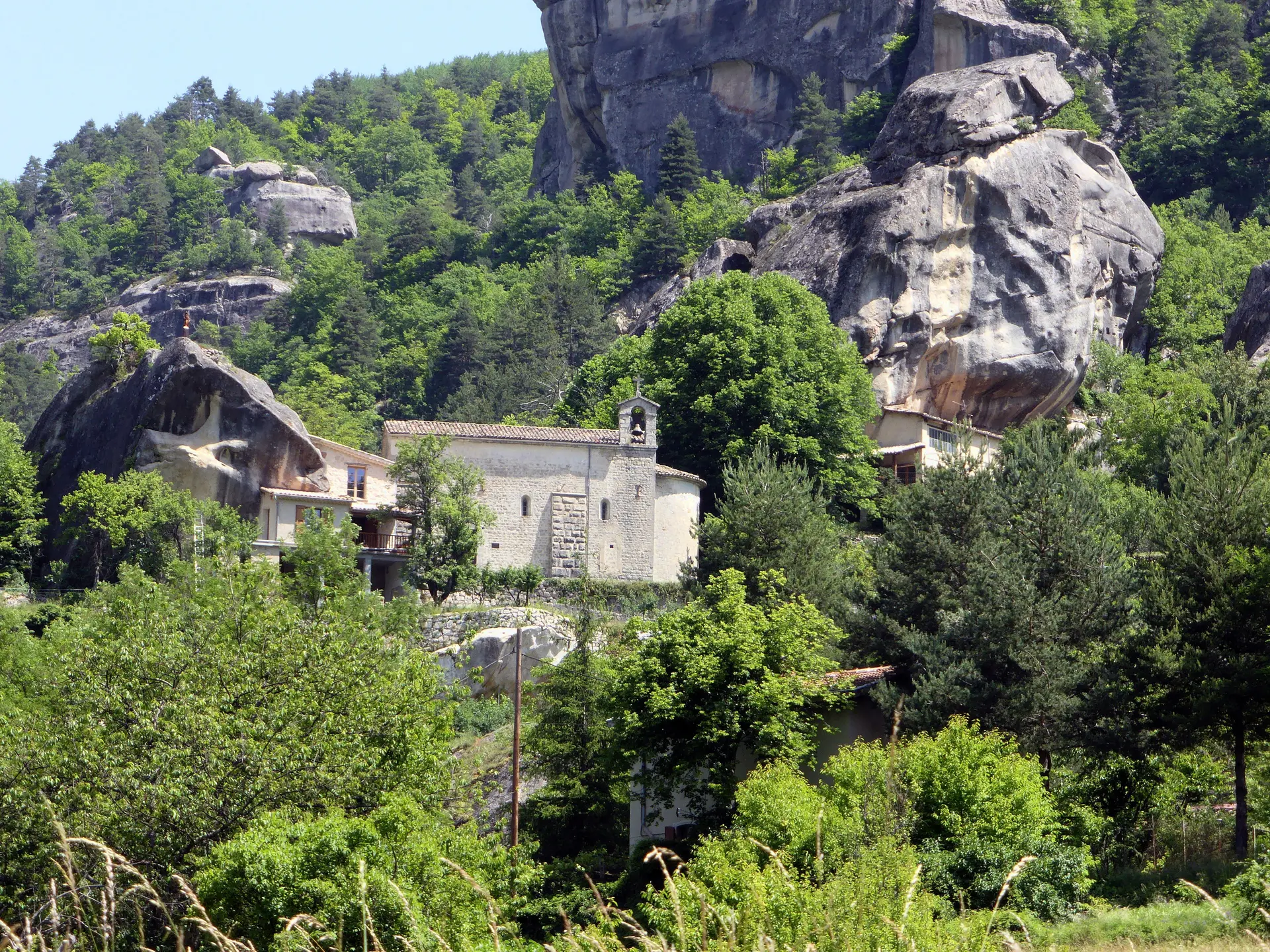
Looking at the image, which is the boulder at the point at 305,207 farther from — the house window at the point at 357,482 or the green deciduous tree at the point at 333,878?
the green deciduous tree at the point at 333,878

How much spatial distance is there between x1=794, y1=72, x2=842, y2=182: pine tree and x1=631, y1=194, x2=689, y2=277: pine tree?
7534 mm

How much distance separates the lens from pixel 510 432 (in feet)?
158

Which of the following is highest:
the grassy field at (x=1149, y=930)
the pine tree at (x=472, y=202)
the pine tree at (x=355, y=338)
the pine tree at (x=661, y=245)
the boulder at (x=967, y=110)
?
the pine tree at (x=472, y=202)

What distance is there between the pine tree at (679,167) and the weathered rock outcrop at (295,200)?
37.0m

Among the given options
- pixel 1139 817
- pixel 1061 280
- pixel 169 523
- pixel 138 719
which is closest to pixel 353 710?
pixel 138 719

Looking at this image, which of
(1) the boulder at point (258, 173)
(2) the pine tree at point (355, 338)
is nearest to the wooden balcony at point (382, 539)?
(2) the pine tree at point (355, 338)

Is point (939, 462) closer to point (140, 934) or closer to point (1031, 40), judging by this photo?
point (140, 934)

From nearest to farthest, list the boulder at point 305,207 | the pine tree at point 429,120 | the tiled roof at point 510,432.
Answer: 1. the tiled roof at point 510,432
2. the boulder at point 305,207
3. the pine tree at point 429,120

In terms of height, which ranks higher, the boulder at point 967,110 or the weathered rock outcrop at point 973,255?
the boulder at point 967,110

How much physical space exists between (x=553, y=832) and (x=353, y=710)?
7.73m

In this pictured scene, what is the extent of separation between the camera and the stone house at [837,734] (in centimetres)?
3058

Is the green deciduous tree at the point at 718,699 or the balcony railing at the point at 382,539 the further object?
the balcony railing at the point at 382,539

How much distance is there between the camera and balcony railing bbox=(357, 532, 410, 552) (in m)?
48.8

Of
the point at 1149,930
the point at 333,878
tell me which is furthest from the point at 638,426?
the point at 1149,930
